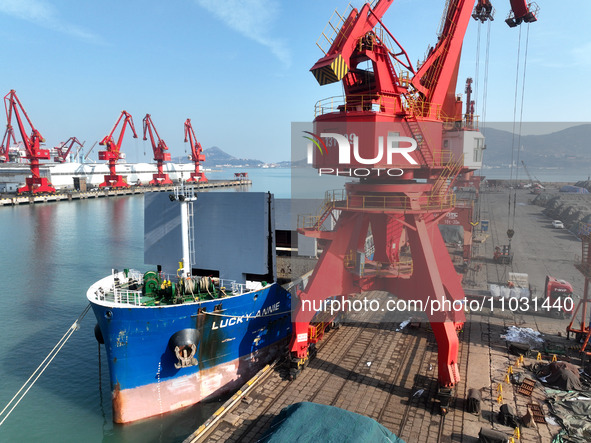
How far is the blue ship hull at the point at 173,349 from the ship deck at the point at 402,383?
98.9 inches

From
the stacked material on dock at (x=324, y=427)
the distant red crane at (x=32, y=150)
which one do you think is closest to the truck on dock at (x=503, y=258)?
the stacked material on dock at (x=324, y=427)

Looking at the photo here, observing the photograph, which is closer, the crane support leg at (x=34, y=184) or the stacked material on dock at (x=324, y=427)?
the stacked material on dock at (x=324, y=427)

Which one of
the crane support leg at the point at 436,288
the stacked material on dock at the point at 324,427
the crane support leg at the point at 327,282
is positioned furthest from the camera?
the crane support leg at the point at 327,282

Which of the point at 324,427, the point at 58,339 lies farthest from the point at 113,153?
the point at 324,427

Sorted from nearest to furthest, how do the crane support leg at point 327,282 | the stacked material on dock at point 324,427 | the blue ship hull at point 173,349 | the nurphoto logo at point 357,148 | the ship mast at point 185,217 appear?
the stacked material on dock at point 324,427 < the blue ship hull at point 173,349 < the nurphoto logo at point 357,148 < the crane support leg at point 327,282 < the ship mast at point 185,217

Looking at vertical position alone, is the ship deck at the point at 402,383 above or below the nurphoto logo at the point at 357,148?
below

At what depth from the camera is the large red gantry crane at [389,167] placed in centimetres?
1405

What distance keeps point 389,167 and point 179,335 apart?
413 inches

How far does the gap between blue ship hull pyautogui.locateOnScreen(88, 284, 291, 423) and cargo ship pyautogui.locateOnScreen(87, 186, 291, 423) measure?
0.11ft

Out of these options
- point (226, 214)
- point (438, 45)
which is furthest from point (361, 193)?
point (438, 45)

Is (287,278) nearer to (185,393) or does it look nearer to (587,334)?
(185,393)

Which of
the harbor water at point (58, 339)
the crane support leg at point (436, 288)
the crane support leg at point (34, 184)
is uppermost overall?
the crane support leg at point (34, 184)

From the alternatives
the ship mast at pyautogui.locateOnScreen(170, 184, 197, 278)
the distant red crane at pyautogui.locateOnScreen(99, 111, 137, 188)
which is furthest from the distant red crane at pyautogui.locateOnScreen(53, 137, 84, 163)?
the ship mast at pyautogui.locateOnScreen(170, 184, 197, 278)

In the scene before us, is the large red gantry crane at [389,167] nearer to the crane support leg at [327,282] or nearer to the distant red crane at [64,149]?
the crane support leg at [327,282]
